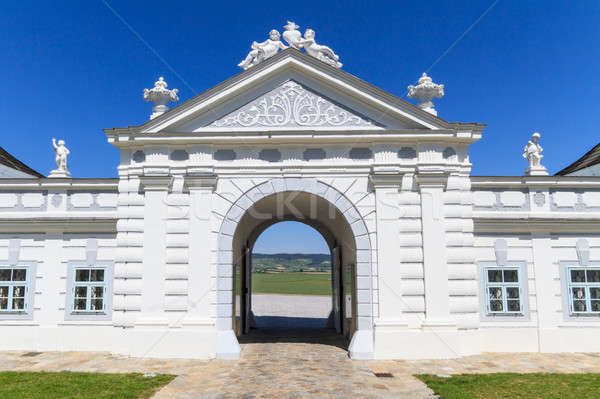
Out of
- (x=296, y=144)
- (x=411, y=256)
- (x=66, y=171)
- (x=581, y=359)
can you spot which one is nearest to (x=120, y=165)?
(x=66, y=171)

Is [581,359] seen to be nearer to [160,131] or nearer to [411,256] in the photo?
[411,256]

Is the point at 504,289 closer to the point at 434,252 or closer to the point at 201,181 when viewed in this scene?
the point at 434,252

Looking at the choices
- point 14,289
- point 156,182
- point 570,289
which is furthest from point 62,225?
point 570,289

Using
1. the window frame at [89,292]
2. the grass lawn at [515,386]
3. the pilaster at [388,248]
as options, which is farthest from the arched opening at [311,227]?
the grass lawn at [515,386]

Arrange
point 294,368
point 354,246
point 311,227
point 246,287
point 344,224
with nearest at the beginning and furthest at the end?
point 294,368 < point 354,246 < point 344,224 < point 246,287 < point 311,227

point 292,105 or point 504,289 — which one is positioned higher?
point 292,105

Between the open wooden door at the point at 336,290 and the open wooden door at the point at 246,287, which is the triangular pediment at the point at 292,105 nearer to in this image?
the open wooden door at the point at 336,290

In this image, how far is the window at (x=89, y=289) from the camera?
12.6 metres

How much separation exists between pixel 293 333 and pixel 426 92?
352 inches

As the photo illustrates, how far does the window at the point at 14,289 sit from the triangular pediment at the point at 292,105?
5.41 metres

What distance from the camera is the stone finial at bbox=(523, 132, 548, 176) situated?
13.5m

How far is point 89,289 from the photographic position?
12680 mm

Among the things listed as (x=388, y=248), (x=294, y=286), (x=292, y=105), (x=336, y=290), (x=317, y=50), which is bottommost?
(x=294, y=286)

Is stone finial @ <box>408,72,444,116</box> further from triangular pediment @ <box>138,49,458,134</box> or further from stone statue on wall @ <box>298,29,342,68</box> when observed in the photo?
stone statue on wall @ <box>298,29,342,68</box>
